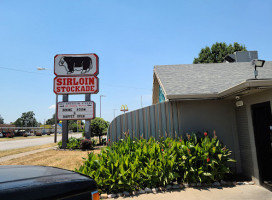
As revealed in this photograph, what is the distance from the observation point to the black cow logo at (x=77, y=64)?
10938 mm

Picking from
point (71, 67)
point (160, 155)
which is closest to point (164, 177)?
point (160, 155)

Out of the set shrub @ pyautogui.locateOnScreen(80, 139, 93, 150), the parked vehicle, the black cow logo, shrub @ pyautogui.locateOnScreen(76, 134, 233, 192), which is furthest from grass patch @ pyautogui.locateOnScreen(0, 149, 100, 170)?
the parked vehicle

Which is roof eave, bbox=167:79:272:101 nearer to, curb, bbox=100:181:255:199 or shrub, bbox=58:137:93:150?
curb, bbox=100:181:255:199

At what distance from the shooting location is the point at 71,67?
433 inches

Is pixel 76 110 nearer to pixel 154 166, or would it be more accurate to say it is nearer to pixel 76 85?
pixel 76 85

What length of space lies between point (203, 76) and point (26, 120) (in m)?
158

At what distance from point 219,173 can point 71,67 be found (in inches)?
382

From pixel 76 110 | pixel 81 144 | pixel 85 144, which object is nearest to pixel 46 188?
pixel 76 110

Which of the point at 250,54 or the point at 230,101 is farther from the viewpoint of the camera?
the point at 250,54

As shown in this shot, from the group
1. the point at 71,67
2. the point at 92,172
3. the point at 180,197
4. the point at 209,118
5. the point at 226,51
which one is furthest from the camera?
the point at 226,51

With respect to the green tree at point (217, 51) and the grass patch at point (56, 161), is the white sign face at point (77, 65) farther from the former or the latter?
the green tree at point (217, 51)

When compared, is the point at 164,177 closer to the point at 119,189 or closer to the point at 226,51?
the point at 119,189

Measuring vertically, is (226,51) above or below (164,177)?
above

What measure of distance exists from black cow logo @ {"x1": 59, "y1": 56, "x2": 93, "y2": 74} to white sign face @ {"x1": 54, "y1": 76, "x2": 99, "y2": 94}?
0.52 meters
